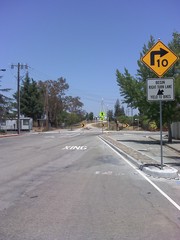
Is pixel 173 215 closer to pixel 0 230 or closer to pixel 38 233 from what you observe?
pixel 38 233

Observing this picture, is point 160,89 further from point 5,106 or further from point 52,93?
point 52,93

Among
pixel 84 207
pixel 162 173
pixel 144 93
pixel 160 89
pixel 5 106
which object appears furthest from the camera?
pixel 5 106

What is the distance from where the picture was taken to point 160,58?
14.1 metres

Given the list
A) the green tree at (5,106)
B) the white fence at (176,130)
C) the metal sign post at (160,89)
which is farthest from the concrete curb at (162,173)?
the green tree at (5,106)

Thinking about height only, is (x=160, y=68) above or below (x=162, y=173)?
above

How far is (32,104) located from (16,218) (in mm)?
98242

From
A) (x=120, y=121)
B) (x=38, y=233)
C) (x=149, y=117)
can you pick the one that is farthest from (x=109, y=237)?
(x=120, y=121)

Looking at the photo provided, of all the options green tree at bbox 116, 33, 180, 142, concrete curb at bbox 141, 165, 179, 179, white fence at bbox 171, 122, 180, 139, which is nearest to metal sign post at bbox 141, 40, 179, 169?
concrete curb at bbox 141, 165, 179, 179

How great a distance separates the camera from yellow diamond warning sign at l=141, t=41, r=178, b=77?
1398 centimetres

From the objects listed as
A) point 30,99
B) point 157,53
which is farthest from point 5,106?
point 157,53

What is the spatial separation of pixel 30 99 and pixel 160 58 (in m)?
91.2

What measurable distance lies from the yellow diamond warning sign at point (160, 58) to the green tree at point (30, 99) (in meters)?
90.8

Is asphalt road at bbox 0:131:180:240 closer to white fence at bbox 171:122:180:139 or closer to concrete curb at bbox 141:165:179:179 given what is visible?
concrete curb at bbox 141:165:179:179

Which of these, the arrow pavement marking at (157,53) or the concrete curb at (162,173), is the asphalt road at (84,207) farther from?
the arrow pavement marking at (157,53)
